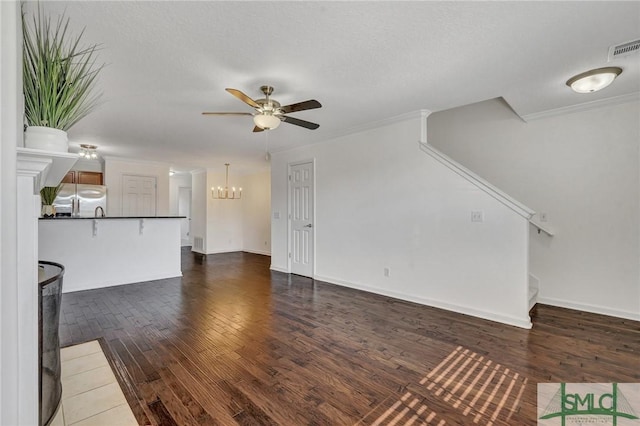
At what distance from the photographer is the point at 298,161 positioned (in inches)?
216

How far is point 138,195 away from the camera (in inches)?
279

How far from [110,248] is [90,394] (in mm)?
3475

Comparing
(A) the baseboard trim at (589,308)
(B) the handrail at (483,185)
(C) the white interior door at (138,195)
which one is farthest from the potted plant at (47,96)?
(C) the white interior door at (138,195)

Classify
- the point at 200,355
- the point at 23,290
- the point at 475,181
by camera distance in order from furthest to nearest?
the point at 475,181 < the point at 200,355 < the point at 23,290

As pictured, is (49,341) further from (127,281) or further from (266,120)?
(127,281)

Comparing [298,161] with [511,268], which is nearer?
[511,268]

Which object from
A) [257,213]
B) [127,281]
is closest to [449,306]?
[127,281]

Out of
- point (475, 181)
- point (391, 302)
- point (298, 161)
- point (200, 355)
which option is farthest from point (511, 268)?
point (298, 161)

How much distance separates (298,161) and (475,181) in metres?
3.12

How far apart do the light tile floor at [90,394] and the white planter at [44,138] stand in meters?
1.58

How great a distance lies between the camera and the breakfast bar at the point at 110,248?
171 inches

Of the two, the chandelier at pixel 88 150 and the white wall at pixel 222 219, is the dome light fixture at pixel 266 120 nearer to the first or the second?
the chandelier at pixel 88 150

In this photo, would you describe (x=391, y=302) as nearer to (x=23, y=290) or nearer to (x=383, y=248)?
(x=383, y=248)

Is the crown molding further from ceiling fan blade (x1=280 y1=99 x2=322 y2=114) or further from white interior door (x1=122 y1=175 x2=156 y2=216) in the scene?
white interior door (x1=122 y1=175 x2=156 y2=216)
